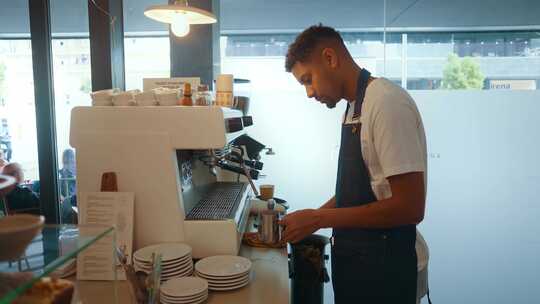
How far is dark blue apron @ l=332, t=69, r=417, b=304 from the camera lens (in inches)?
47.9

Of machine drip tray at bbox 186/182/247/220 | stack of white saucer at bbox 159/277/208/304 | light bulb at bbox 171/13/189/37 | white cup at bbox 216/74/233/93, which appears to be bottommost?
stack of white saucer at bbox 159/277/208/304

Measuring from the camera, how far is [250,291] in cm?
117

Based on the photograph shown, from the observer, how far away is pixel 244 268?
1.21 meters

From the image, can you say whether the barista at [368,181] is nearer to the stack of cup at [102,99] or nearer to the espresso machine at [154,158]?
the espresso machine at [154,158]

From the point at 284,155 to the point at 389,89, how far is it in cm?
162

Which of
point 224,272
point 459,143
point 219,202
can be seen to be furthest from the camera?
point 459,143

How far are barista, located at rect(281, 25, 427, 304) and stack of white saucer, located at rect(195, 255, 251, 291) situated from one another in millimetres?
173

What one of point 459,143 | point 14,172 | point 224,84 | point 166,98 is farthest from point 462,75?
point 14,172

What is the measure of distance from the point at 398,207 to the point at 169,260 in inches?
26.5

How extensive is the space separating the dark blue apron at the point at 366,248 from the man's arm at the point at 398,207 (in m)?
0.10

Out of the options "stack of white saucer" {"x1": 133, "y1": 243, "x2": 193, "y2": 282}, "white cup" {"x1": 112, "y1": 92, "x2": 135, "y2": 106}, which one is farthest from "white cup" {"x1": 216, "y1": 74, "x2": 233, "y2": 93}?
"stack of white saucer" {"x1": 133, "y1": 243, "x2": 193, "y2": 282}

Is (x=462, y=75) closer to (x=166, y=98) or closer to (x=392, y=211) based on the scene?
(x=392, y=211)

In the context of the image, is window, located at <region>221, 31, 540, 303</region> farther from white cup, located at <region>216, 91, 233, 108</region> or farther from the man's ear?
the man's ear

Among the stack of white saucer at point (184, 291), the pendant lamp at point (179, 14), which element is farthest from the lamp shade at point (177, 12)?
the stack of white saucer at point (184, 291)
